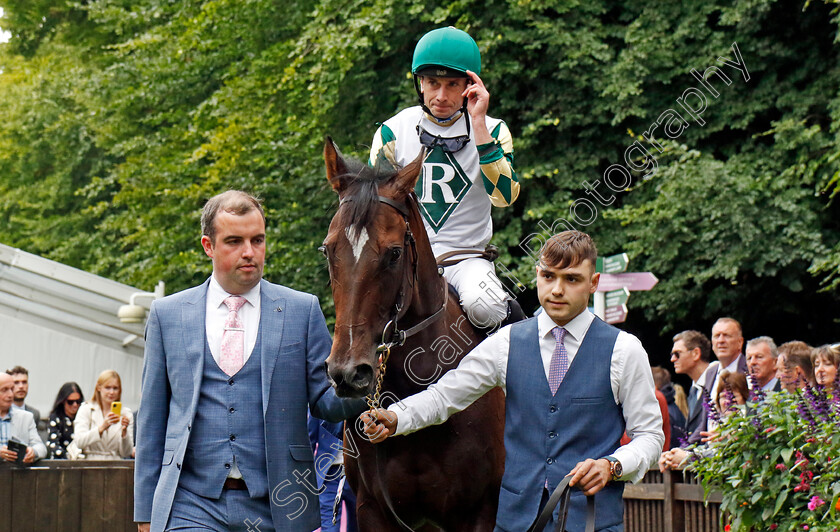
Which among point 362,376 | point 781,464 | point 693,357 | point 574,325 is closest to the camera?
point 362,376

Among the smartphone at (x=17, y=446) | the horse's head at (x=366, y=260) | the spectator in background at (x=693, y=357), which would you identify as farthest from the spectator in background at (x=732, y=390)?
the smartphone at (x=17, y=446)

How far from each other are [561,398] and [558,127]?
10798 mm

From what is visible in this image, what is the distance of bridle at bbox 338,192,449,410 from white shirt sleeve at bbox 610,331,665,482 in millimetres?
888

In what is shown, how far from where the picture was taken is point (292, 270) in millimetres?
15797

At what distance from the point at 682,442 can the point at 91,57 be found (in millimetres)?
18894

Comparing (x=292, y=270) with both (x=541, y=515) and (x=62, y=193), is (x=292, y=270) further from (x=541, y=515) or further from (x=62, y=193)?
(x=541, y=515)

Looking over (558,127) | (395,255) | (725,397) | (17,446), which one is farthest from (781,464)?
(558,127)

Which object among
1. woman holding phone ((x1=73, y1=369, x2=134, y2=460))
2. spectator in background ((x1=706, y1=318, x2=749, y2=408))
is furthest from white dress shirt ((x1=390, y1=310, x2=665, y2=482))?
woman holding phone ((x1=73, y1=369, x2=134, y2=460))

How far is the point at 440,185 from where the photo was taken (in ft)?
16.9

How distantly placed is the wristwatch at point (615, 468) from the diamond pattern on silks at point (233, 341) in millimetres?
1437

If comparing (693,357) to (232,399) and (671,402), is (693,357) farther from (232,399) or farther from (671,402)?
(232,399)

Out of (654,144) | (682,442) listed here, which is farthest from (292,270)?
(682,442)

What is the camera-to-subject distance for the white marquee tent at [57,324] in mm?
14812

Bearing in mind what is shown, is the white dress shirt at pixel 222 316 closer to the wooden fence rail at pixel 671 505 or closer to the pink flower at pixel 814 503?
the pink flower at pixel 814 503
